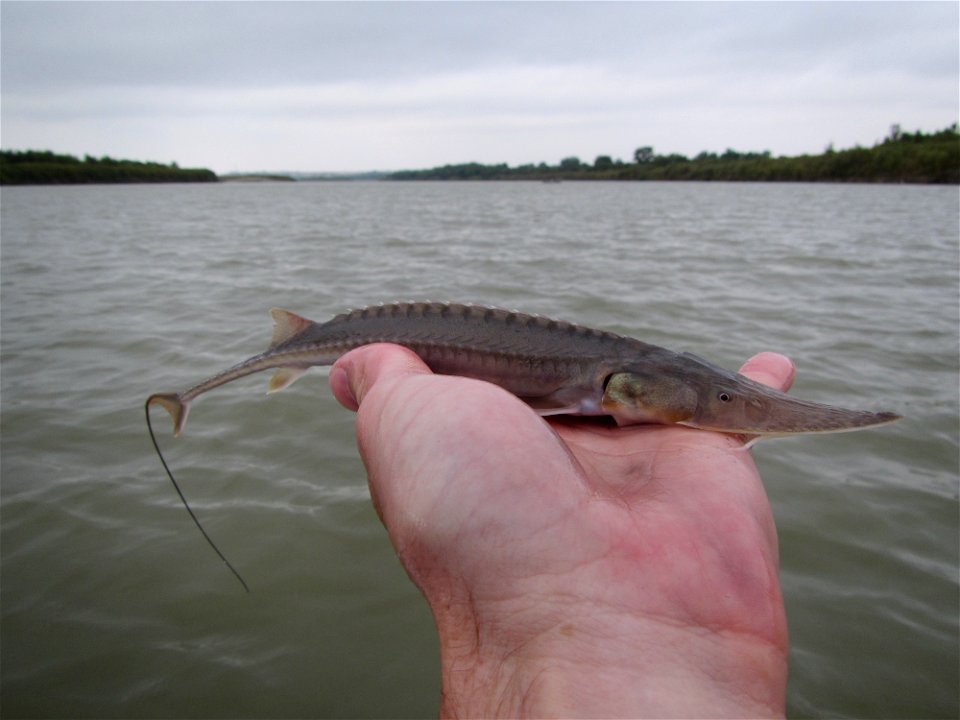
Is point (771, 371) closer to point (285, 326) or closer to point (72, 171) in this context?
point (285, 326)

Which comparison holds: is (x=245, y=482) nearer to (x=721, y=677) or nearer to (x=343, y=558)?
(x=343, y=558)

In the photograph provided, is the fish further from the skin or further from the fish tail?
the skin

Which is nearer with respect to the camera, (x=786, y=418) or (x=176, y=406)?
(x=786, y=418)

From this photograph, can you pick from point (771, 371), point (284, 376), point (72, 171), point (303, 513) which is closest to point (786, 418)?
point (771, 371)

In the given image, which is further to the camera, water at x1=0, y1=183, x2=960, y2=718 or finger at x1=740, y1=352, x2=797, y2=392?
water at x1=0, y1=183, x2=960, y2=718

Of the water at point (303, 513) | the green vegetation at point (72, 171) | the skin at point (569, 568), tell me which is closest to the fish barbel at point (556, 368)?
the skin at point (569, 568)

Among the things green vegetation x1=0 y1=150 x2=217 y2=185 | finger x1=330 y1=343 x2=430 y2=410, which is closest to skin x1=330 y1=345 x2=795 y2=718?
finger x1=330 y1=343 x2=430 y2=410

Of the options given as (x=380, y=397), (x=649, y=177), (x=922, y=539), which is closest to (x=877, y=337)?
(x=922, y=539)
